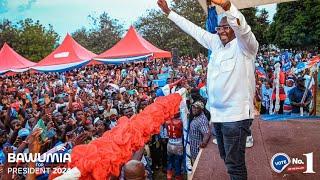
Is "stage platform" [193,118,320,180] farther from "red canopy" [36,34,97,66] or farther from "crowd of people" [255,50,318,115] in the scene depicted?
"red canopy" [36,34,97,66]

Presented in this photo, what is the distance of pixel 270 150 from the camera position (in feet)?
16.2

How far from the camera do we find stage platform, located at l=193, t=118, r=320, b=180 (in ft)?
13.2

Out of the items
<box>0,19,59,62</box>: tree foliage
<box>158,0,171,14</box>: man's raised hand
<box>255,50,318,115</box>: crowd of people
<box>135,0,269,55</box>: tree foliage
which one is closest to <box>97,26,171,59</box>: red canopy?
<box>255,50,318,115</box>: crowd of people

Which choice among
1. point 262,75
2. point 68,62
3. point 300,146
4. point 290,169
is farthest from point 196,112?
point 68,62

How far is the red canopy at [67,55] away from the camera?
17.8 meters

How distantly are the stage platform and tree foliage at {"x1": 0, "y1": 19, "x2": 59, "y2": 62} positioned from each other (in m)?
39.0

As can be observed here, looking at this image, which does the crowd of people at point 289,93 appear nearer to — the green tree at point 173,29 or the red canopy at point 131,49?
the red canopy at point 131,49

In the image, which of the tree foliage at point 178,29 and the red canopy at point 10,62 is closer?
the red canopy at point 10,62

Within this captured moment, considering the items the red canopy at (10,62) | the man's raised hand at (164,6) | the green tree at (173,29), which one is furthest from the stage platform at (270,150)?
the green tree at (173,29)

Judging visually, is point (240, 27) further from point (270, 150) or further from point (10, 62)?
point (10, 62)

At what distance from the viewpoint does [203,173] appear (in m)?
4.18

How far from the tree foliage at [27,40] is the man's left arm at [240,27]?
4180cm

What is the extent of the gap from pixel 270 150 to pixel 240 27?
282 centimetres

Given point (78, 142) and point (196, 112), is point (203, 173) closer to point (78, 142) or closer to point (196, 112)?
point (78, 142)
